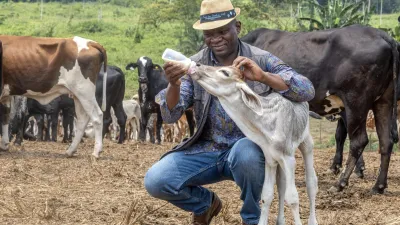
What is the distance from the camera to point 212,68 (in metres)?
5.18

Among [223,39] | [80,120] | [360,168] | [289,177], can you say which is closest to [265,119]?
[289,177]

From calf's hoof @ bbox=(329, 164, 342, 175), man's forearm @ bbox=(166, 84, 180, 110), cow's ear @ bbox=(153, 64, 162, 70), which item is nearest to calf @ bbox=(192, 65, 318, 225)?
man's forearm @ bbox=(166, 84, 180, 110)

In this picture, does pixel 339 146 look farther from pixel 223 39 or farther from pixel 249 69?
pixel 249 69

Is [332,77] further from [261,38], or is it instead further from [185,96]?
[185,96]

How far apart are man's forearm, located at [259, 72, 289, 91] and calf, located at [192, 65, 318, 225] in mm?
92

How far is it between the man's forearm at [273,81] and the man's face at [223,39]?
43cm

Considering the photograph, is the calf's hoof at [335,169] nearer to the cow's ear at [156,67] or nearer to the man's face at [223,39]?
the man's face at [223,39]

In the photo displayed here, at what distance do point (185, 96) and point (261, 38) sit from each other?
4.50m

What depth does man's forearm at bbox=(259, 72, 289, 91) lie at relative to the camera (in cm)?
518

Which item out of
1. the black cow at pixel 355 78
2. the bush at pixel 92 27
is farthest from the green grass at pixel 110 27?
the black cow at pixel 355 78

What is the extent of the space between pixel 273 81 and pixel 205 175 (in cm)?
86

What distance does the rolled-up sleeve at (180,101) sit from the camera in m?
5.59

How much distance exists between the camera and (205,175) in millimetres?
5652

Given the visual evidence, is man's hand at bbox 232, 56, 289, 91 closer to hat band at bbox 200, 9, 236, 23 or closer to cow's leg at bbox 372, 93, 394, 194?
hat band at bbox 200, 9, 236, 23
